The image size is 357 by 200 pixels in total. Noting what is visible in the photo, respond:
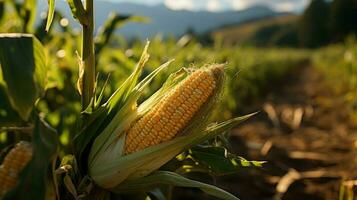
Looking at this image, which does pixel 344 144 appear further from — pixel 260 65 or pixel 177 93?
pixel 260 65

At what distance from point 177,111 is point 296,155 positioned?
3568 mm

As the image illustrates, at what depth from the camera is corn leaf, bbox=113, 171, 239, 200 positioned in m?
1.38

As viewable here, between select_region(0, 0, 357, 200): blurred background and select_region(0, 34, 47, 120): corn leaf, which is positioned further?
select_region(0, 0, 357, 200): blurred background

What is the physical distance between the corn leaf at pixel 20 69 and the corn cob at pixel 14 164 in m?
0.14

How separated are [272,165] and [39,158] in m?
3.60

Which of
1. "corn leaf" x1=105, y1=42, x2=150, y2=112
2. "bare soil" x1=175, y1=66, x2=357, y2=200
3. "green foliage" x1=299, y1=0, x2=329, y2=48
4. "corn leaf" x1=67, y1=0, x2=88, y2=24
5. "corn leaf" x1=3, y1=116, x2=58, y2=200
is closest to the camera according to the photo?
"corn leaf" x1=3, y1=116, x2=58, y2=200

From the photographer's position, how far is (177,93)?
1399mm

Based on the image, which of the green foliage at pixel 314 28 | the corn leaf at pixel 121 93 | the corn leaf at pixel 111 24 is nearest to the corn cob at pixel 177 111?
the corn leaf at pixel 121 93

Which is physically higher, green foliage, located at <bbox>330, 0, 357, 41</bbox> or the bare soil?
the bare soil

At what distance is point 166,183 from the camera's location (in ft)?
4.55

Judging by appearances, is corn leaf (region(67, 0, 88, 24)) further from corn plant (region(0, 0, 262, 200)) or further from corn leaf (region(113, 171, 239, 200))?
corn leaf (region(113, 171, 239, 200))

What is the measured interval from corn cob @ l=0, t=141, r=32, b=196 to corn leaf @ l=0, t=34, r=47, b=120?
0.44 feet

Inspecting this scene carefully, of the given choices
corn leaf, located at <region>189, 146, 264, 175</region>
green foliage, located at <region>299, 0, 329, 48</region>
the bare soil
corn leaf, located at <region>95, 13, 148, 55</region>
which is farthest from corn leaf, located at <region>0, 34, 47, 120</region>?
green foliage, located at <region>299, 0, 329, 48</region>

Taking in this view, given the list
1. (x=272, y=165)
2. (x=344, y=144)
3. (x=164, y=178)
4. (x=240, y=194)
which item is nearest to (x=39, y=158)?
(x=164, y=178)
